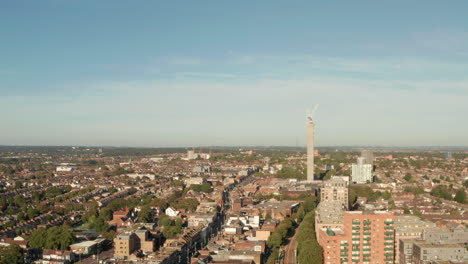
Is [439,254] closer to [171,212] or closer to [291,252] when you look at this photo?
[291,252]

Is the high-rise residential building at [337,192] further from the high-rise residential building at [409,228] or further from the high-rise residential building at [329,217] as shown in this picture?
the high-rise residential building at [409,228]

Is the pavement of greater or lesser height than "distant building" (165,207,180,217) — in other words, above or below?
below

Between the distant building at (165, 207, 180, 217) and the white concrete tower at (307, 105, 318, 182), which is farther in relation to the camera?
the white concrete tower at (307, 105, 318, 182)

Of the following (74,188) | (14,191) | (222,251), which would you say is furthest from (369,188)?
(14,191)

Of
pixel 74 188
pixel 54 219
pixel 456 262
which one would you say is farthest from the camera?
pixel 74 188

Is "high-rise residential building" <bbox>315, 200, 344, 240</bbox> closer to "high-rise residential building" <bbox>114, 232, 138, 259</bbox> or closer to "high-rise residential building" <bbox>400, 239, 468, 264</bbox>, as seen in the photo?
"high-rise residential building" <bbox>400, 239, 468, 264</bbox>

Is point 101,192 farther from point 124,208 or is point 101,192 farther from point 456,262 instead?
point 456,262

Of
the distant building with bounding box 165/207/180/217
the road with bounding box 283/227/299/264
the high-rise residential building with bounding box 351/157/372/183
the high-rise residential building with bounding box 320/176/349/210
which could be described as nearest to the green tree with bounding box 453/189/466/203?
the high-rise residential building with bounding box 320/176/349/210
